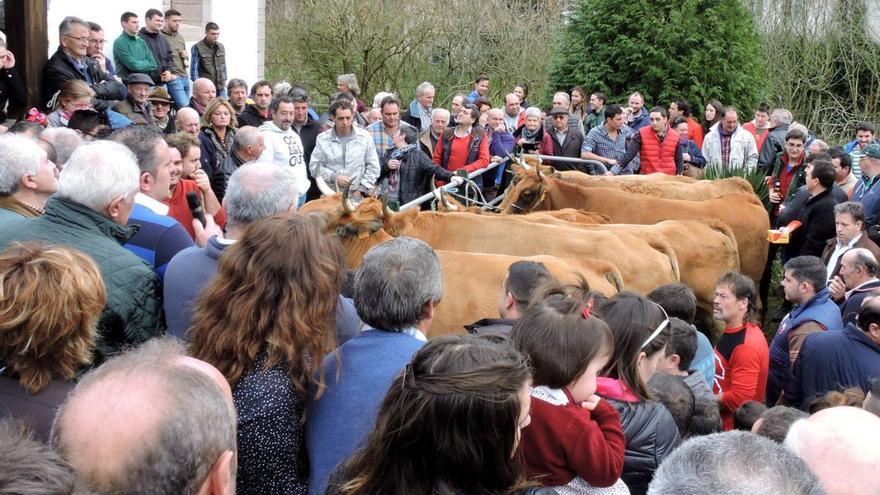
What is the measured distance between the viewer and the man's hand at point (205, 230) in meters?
5.01

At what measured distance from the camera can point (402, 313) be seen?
3029 mm

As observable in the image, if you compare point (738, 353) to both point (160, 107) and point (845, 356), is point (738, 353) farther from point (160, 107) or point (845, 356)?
point (160, 107)

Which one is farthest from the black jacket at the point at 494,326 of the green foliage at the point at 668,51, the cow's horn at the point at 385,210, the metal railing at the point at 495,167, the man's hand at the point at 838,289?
the green foliage at the point at 668,51

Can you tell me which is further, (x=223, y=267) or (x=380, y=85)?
(x=380, y=85)

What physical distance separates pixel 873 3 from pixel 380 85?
11.3 m

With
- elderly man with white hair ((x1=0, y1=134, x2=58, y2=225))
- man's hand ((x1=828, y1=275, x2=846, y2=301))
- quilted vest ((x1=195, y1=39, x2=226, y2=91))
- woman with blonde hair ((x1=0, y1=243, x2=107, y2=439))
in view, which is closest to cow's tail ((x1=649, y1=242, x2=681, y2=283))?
man's hand ((x1=828, y1=275, x2=846, y2=301))

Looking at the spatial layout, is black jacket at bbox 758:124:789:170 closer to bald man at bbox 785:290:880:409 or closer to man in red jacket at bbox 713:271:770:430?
man in red jacket at bbox 713:271:770:430

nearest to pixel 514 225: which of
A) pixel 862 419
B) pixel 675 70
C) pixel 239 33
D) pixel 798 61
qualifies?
pixel 862 419

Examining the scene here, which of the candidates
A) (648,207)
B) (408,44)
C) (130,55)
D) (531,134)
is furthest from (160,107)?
(408,44)

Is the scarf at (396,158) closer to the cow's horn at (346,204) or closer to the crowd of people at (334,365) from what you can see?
the cow's horn at (346,204)

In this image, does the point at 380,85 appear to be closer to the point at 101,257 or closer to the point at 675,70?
the point at 675,70

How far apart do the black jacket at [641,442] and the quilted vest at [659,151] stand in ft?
31.2

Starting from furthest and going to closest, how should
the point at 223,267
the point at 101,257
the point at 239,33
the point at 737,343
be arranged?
the point at 239,33
the point at 737,343
the point at 101,257
the point at 223,267

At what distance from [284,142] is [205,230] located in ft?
11.6
